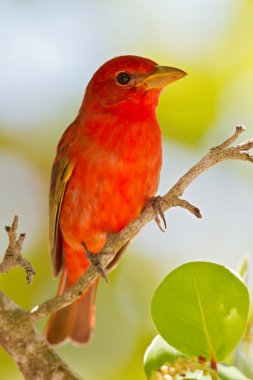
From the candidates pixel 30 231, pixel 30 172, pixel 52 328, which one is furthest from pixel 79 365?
pixel 30 172

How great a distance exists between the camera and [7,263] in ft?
9.32

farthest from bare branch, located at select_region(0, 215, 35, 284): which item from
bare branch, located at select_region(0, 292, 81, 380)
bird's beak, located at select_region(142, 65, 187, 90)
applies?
bird's beak, located at select_region(142, 65, 187, 90)

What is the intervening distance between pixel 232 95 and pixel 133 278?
1.20 m

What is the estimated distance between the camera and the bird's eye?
390 cm

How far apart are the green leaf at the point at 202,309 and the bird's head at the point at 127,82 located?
1523 millimetres

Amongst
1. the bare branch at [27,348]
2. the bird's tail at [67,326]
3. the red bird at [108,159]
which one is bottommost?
the bare branch at [27,348]

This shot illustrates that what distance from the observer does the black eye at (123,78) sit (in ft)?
12.8

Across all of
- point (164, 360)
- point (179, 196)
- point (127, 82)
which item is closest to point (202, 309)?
point (164, 360)

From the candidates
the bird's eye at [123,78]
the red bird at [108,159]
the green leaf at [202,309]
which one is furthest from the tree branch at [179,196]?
the bird's eye at [123,78]

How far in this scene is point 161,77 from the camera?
3709 mm

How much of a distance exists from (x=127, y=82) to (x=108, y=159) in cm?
50

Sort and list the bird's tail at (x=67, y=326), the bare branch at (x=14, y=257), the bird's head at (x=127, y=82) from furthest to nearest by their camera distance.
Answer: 1. the bird's tail at (x=67, y=326)
2. the bird's head at (x=127, y=82)
3. the bare branch at (x=14, y=257)

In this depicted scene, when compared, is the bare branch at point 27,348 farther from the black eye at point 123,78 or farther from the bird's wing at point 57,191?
the black eye at point 123,78

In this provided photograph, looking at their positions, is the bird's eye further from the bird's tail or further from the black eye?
the bird's tail
